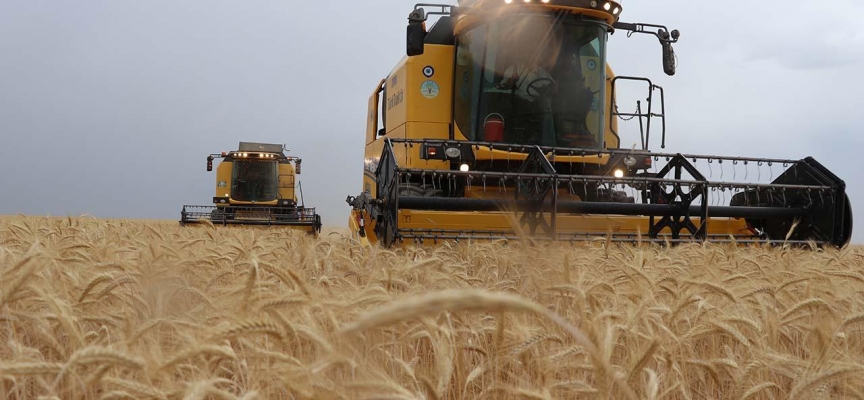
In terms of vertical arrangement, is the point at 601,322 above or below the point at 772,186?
below

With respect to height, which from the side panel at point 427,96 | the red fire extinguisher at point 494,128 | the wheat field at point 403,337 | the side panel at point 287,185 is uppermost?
the side panel at point 427,96

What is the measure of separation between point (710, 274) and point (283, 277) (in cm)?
235

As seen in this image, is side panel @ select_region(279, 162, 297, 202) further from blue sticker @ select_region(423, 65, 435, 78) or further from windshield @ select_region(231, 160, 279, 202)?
blue sticker @ select_region(423, 65, 435, 78)

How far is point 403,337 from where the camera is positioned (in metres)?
1.88

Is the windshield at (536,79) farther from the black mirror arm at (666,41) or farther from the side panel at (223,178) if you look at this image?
the side panel at (223,178)

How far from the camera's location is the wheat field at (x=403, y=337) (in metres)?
1.19

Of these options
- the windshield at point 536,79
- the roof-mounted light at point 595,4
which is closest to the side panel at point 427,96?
the windshield at point 536,79

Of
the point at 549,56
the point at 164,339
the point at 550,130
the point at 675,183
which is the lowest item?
the point at 164,339

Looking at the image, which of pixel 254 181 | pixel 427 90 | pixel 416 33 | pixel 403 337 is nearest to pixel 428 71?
pixel 427 90

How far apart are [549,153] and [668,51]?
1.84 metres

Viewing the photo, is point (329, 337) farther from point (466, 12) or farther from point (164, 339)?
point (466, 12)

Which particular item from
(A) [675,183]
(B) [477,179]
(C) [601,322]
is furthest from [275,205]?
(C) [601,322]

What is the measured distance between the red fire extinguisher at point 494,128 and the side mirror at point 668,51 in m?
1.87

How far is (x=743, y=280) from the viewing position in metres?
3.40
